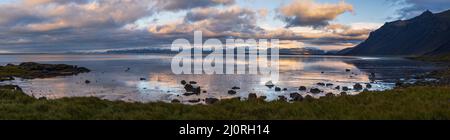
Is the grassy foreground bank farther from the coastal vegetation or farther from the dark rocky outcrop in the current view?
the dark rocky outcrop

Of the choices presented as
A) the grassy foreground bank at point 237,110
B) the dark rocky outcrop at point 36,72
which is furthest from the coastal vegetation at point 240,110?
the dark rocky outcrop at point 36,72

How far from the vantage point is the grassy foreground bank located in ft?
50.0

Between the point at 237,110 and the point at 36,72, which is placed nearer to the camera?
the point at 237,110

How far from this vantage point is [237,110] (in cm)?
1800

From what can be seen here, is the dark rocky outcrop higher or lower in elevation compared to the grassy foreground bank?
lower

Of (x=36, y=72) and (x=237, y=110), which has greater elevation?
(x=237, y=110)

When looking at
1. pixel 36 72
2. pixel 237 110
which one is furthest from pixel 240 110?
pixel 36 72

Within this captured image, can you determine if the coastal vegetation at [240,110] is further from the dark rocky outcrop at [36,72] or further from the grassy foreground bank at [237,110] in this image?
the dark rocky outcrop at [36,72]

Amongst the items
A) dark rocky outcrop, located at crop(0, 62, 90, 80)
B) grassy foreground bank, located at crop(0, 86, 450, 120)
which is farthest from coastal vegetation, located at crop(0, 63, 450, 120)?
dark rocky outcrop, located at crop(0, 62, 90, 80)

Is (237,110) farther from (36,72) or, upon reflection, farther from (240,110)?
(36,72)
